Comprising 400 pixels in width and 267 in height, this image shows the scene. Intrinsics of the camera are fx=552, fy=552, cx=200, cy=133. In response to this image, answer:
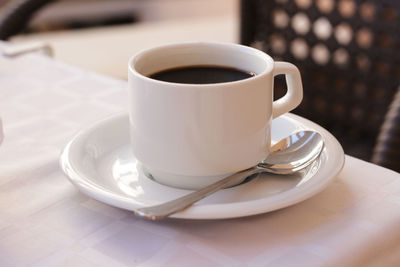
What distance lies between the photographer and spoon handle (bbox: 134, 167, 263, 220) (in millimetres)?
328

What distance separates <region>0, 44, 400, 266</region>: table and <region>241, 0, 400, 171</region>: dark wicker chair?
66 cm

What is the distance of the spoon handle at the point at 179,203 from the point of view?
1.08 ft

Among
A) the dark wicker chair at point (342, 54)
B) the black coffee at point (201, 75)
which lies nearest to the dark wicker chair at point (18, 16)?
the dark wicker chair at point (342, 54)

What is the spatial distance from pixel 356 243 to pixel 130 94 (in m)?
0.18

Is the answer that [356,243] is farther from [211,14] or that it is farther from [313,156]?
[211,14]

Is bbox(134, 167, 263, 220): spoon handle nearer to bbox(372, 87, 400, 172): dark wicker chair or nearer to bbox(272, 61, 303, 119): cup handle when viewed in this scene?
bbox(272, 61, 303, 119): cup handle

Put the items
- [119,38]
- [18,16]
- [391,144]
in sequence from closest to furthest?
[391,144] → [18,16] → [119,38]

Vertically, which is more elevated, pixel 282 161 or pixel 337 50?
pixel 282 161

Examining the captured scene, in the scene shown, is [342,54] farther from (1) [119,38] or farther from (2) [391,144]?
(1) [119,38]

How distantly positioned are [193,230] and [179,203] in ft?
0.08

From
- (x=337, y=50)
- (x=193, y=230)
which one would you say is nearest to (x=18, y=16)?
(x=337, y=50)

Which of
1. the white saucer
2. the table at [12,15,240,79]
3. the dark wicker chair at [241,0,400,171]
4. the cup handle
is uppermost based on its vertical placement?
the cup handle

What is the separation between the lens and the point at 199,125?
365mm

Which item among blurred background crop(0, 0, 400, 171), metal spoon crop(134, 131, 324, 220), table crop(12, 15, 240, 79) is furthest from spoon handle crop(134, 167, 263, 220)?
table crop(12, 15, 240, 79)
